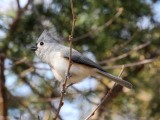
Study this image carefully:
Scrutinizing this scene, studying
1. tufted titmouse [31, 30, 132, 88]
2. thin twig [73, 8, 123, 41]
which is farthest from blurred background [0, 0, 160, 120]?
tufted titmouse [31, 30, 132, 88]

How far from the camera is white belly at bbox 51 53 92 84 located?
194 centimetres

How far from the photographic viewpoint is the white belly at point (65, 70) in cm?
194

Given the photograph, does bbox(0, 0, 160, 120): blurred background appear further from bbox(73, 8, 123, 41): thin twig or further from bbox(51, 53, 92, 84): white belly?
bbox(51, 53, 92, 84): white belly

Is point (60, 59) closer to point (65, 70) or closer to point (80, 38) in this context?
point (65, 70)

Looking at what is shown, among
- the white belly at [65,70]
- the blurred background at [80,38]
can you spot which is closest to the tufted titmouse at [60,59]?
the white belly at [65,70]

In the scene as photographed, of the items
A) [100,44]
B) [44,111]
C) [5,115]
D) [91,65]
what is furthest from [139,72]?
[91,65]

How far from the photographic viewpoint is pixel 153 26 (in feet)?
9.96

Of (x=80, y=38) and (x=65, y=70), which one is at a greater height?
(x=80, y=38)

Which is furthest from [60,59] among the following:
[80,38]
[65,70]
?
[80,38]

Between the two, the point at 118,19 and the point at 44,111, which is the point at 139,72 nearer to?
the point at 118,19

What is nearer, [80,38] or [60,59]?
[60,59]

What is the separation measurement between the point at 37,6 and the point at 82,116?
0.92m

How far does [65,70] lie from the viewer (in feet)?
6.37

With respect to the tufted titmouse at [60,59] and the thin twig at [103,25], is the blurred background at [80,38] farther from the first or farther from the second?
the tufted titmouse at [60,59]
